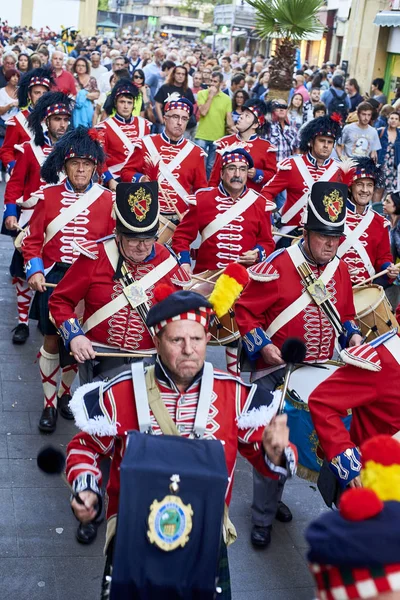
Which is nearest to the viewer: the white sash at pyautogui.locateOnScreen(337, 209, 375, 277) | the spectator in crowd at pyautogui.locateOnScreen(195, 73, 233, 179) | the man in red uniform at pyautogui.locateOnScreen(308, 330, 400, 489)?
the man in red uniform at pyautogui.locateOnScreen(308, 330, 400, 489)

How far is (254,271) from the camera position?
5980 mm

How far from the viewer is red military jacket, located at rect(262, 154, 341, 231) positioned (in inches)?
364

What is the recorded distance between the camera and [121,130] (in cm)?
1086

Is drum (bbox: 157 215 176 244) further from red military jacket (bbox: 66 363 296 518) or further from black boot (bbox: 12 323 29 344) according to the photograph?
red military jacket (bbox: 66 363 296 518)

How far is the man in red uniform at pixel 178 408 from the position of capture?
386cm

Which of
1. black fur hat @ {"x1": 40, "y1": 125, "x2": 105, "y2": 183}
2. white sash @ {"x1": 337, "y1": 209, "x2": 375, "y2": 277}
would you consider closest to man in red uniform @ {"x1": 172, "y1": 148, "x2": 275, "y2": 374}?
white sash @ {"x1": 337, "y1": 209, "x2": 375, "y2": 277}

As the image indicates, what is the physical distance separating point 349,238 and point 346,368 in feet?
11.6

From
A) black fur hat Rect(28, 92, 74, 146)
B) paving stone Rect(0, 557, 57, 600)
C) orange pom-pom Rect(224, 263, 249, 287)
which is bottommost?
paving stone Rect(0, 557, 57, 600)

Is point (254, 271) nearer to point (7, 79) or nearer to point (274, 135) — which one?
point (274, 135)

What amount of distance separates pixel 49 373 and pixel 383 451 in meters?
4.60

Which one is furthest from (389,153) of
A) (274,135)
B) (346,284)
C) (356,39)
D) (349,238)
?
(356,39)

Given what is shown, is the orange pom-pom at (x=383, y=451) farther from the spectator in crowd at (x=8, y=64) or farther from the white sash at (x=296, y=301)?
the spectator in crowd at (x=8, y=64)

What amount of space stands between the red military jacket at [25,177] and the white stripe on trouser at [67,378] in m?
2.02

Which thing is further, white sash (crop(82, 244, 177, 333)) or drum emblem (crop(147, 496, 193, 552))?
white sash (crop(82, 244, 177, 333))
